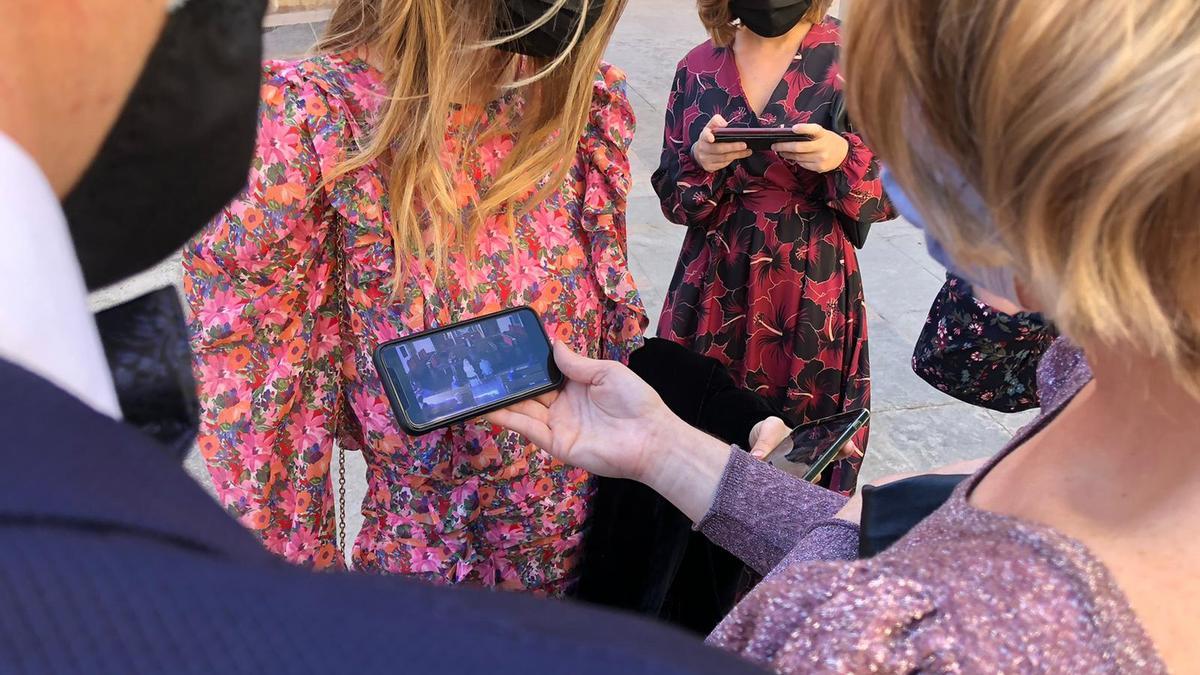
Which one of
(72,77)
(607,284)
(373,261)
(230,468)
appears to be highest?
(72,77)

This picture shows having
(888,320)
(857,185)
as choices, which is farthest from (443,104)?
(888,320)

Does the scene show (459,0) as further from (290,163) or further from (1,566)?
(1,566)

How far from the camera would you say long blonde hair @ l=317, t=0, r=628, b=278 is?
1139 millimetres

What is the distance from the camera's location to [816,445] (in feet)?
3.96

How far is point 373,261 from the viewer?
1163 millimetres

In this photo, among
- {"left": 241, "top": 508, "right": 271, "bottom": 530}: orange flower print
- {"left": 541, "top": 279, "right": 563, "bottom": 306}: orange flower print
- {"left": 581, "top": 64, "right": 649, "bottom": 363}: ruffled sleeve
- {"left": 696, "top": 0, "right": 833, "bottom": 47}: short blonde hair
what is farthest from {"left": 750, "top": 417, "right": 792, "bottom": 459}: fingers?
{"left": 696, "top": 0, "right": 833, "bottom": 47}: short blonde hair

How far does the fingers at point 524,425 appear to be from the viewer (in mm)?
1189

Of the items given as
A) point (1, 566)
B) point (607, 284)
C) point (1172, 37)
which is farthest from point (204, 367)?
point (1172, 37)

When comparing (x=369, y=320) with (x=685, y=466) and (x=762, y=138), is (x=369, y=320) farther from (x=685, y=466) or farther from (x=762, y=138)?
(x=762, y=138)

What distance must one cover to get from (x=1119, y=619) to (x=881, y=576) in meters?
0.14

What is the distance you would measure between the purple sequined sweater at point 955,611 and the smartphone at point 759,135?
1.38m

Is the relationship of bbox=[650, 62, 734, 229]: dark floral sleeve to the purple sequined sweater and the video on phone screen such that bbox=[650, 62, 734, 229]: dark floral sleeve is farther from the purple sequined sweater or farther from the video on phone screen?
the purple sequined sweater

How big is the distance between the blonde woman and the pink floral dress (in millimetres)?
740

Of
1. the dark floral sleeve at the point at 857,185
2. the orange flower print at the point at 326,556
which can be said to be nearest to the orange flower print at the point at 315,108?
the orange flower print at the point at 326,556
